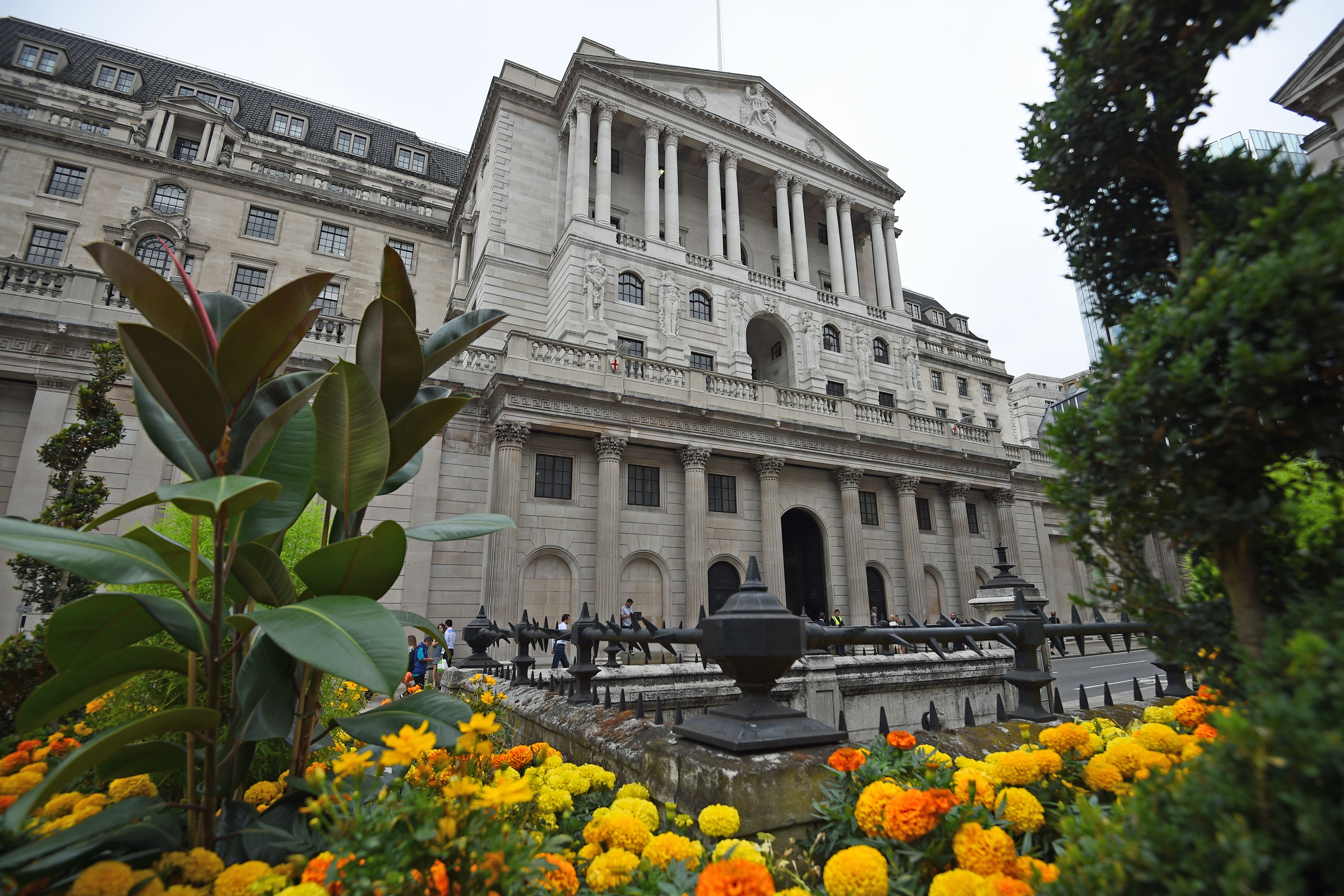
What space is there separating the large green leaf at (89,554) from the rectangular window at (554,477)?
684 inches

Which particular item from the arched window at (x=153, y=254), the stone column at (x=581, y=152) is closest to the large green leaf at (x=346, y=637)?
the stone column at (x=581, y=152)

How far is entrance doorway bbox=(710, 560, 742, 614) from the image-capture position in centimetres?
2189

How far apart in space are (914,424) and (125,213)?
3797 cm

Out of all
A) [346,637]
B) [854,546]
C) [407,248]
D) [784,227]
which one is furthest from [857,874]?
[407,248]

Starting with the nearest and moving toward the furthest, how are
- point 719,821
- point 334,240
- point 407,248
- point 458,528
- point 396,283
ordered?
point 719,821 < point 458,528 < point 396,283 < point 334,240 < point 407,248

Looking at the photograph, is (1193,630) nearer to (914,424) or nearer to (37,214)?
(914,424)

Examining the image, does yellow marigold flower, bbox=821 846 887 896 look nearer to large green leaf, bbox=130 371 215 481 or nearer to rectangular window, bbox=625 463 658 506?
large green leaf, bbox=130 371 215 481

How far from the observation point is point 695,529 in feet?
67.6

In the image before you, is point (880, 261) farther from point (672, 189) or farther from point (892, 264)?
point (672, 189)

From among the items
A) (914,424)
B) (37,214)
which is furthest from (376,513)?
(37,214)

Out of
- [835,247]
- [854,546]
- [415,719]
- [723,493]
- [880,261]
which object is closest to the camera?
[415,719]

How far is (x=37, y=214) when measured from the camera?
27.6 meters

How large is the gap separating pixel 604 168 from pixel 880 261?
15924 millimetres

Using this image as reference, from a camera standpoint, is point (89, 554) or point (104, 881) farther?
point (89, 554)
